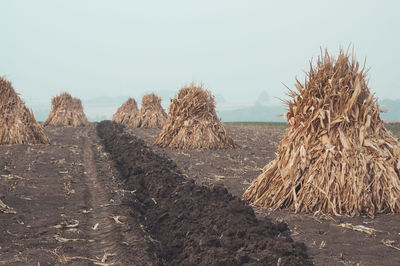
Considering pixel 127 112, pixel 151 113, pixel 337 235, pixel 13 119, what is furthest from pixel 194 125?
pixel 127 112

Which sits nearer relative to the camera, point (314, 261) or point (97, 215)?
point (314, 261)

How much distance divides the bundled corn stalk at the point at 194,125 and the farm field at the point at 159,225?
360 cm

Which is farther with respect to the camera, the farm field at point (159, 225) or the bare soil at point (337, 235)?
the farm field at point (159, 225)

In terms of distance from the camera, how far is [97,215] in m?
6.12

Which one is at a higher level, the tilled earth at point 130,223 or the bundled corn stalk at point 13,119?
the bundled corn stalk at point 13,119

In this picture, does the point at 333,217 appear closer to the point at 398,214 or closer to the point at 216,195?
the point at 398,214

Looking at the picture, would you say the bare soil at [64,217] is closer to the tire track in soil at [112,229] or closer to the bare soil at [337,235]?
the tire track in soil at [112,229]

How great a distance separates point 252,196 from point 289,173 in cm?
83

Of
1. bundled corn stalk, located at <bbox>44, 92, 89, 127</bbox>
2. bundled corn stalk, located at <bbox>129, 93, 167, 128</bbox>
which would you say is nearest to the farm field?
bundled corn stalk, located at <bbox>129, 93, 167, 128</bbox>

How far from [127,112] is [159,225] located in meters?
24.0

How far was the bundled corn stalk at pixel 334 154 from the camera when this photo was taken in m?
5.50

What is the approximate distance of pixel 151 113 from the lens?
79.0 feet

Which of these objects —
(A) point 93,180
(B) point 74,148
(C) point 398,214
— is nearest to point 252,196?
(C) point 398,214

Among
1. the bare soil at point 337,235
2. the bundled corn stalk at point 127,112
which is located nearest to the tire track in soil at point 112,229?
the bare soil at point 337,235
